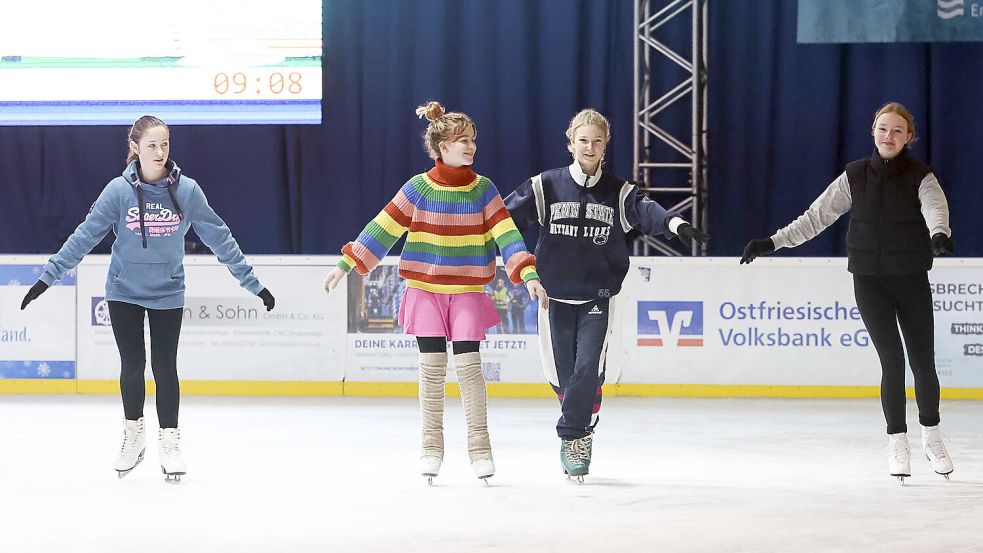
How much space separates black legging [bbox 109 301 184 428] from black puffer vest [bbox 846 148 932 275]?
221 centimetres

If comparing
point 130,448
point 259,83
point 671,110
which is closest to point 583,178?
point 130,448

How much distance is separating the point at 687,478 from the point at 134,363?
1845 millimetres

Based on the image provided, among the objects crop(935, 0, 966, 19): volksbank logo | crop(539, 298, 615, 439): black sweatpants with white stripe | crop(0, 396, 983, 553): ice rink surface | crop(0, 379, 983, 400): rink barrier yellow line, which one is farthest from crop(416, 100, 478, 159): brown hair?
crop(935, 0, 966, 19): volksbank logo

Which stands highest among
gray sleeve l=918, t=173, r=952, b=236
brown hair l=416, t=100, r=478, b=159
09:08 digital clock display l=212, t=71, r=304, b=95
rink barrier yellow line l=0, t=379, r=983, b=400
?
09:08 digital clock display l=212, t=71, r=304, b=95

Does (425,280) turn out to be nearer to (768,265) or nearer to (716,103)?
(768,265)

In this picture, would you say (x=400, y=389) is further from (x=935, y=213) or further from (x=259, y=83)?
(x=935, y=213)

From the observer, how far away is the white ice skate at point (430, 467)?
3.88 metres

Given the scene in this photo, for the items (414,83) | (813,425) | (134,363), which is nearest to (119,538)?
(134,363)

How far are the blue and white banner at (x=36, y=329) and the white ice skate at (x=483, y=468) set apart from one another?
3.85 metres

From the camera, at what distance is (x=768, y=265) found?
6.85 m

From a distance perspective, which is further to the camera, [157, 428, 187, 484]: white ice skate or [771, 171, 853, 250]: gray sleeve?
[771, 171, 853, 250]: gray sleeve

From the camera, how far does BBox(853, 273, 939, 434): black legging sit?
397 centimetres

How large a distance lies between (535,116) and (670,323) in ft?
9.34

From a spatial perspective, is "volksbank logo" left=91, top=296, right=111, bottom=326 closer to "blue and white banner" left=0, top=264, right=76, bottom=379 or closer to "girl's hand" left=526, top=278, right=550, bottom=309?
"blue and white banner" left=0, top=264, right=76, bottom=379
